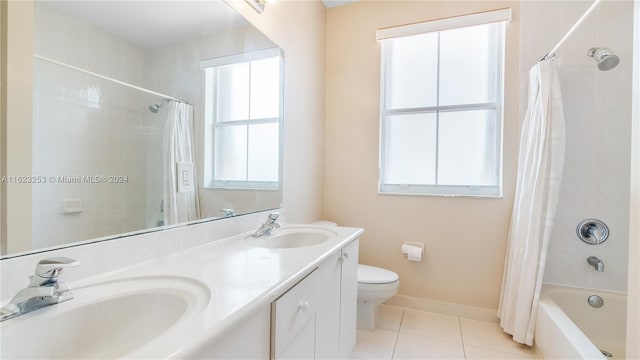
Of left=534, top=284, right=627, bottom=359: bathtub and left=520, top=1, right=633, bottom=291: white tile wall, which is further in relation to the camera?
left=520, top=1, right=633, bottom=291: white tile wall

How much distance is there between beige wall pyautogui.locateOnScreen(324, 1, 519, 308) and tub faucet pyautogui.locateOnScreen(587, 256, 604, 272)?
1.66 ft

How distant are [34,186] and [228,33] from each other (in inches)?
41.8

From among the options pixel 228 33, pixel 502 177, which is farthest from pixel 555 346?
pixel 228 33

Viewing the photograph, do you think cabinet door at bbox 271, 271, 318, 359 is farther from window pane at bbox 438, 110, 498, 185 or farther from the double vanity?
window pane at bbox 438, 110, 498, 185

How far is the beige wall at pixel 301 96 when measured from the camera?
1.92m

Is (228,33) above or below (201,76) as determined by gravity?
above

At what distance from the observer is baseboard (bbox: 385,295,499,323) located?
7.13ft

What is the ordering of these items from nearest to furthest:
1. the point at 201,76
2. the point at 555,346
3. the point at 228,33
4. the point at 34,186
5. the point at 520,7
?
the point at 34,186, the point at 201,76, the point at 228,33, the point at 555,346, the point at 520,7

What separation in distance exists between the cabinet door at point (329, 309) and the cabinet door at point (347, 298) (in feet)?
0.19

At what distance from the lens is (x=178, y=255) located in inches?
41.8

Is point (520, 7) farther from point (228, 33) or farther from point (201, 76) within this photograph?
point (201, 76)

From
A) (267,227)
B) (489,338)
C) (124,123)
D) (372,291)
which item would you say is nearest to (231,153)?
(267,227)

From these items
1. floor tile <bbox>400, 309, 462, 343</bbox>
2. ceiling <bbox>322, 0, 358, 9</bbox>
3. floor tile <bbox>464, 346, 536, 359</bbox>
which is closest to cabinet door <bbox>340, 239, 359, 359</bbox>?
floor tile <bbox>400, 309, 462, 343</bbox>

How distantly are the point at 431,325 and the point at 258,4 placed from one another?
2.46 meters
